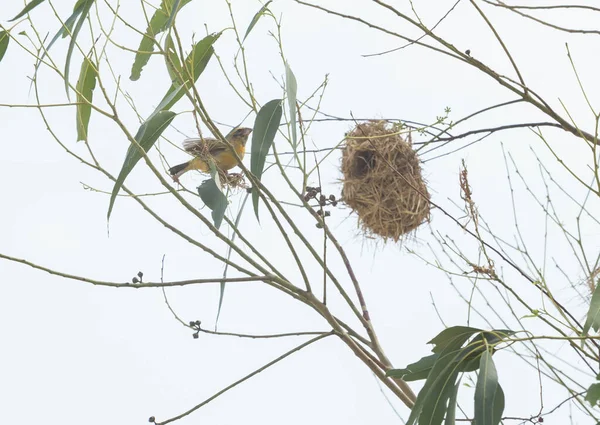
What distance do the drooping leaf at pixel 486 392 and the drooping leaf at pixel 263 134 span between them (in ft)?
2.01

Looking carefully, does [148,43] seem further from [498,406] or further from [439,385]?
[498,406]

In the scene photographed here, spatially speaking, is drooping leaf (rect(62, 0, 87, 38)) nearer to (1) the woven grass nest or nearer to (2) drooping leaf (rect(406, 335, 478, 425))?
(2) drooping leaf (rect(406, 335, 478, 425))

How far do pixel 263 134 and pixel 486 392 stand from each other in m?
0.79

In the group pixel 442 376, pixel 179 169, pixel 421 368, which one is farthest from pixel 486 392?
pixel 179 169

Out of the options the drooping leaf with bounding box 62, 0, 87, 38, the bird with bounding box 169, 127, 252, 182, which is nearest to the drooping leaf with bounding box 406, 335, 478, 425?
Answer: the bird with bounding box 169, 127, 252, 182

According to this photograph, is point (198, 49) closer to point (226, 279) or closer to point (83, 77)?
point (83, 77)

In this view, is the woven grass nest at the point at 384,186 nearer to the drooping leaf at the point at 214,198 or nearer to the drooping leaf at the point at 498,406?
the drooping leaf at the point at 214,198

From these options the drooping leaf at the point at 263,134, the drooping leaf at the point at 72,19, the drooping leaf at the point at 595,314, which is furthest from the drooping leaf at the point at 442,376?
the drooping leaf at the point at 72,19

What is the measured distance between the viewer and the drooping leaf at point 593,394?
1579 mm

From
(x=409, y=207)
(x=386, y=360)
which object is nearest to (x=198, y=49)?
(x=386, y=360)

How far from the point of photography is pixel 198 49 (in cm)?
218

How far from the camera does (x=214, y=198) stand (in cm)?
201

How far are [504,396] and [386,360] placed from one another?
0.40m

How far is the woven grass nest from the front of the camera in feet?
13.7
